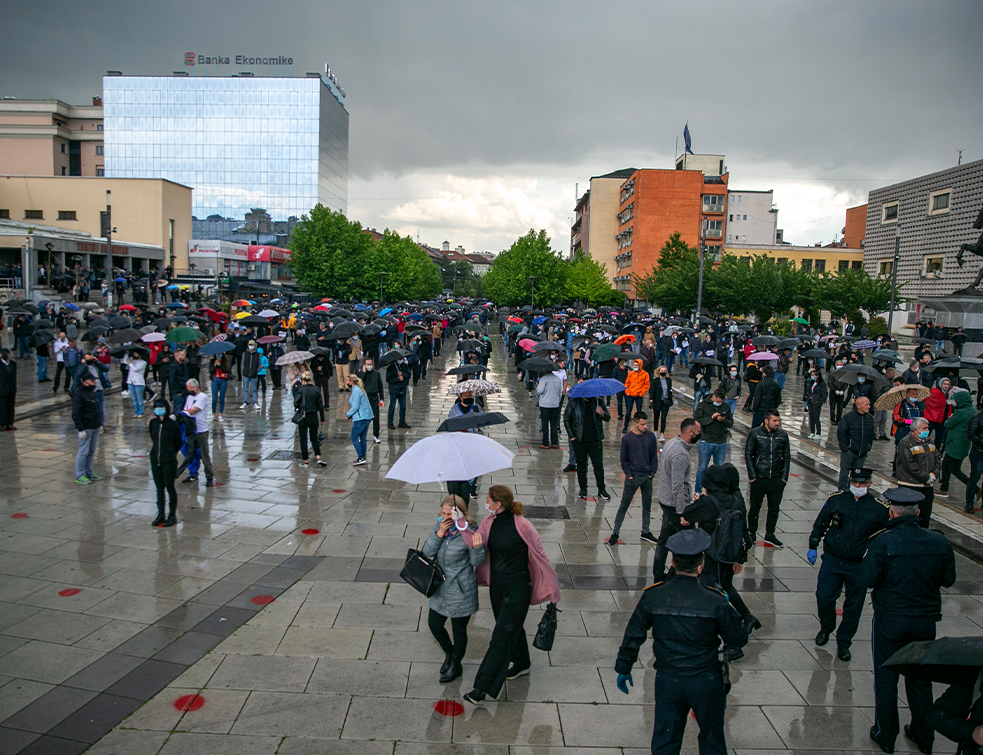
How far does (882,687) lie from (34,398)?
20.3 meters

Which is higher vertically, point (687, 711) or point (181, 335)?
point (181, 335)

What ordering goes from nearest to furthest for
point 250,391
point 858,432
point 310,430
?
1. point 858,432
2. point 310,430
3. point 250,391

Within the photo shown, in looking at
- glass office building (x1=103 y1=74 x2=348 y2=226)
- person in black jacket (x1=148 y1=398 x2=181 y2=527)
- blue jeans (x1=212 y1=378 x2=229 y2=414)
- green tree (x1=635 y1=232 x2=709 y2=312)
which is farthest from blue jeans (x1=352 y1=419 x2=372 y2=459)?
glass office building (x1=103 y1=74 x2=348 y2=226)

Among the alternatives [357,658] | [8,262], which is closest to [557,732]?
[357,658]

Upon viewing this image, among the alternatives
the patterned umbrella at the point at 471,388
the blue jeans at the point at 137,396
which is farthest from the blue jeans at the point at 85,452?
the patterned umbrella at the point at 471,388

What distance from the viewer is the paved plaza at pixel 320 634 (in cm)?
493

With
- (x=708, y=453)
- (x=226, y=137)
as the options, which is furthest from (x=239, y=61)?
(x=708, y=453)

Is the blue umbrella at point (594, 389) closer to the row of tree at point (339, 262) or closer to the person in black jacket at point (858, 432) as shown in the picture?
the person in black jacket at point (858, 432)

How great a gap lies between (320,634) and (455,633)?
1.58 meters

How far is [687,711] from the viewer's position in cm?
407

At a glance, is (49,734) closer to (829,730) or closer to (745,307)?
(829,730)

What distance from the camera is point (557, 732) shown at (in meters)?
4.95

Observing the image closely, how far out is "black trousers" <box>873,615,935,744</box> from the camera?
15.5ft

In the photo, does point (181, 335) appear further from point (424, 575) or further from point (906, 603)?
point (906, 603)
